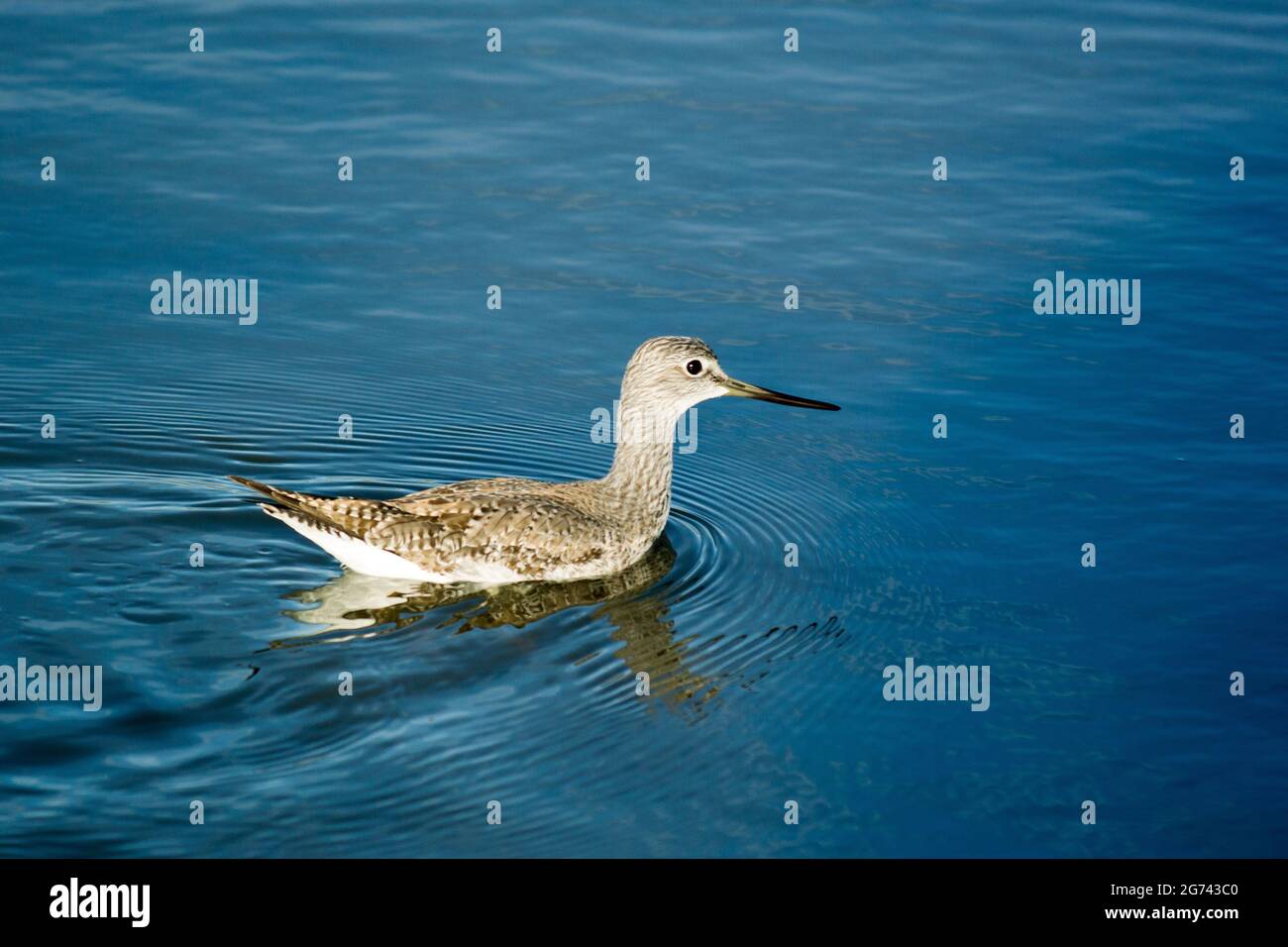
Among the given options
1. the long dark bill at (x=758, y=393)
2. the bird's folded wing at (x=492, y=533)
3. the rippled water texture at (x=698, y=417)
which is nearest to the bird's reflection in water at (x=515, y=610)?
the rippled water texture at (x=698, y=417)

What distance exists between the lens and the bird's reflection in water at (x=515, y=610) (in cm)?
1035

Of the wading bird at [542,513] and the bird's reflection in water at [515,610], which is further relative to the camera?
the wading bird at [542,513]

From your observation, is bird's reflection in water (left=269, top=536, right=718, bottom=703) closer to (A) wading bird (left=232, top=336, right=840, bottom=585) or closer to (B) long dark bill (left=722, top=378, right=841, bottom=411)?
(A) wading bird (left=232, top=336, right=840, bottom=585)

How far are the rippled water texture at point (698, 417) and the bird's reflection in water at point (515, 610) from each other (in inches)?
1.7

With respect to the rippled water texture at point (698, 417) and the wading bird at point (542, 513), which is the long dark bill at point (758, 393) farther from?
the rippled water texture at point (698, 417)

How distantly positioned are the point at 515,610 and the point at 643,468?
5.48ft

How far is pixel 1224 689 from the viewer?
33.2 feet

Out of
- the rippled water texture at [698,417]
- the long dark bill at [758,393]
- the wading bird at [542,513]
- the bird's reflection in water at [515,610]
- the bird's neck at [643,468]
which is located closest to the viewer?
the rippled water texture at [698,417]

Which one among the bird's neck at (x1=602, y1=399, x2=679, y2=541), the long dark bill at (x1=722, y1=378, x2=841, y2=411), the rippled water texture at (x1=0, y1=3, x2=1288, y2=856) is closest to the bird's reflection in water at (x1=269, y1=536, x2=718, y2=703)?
the rippled water texture at (x1=0, y1=3, x2=1288, y2=856)

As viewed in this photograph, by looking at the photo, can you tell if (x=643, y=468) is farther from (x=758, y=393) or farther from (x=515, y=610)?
(x=515, y=610)

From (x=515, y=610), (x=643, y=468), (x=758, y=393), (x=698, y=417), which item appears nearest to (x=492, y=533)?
(x=515, y=610)

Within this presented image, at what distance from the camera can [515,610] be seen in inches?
436

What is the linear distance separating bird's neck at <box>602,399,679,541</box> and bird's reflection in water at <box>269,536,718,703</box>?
41 cm
